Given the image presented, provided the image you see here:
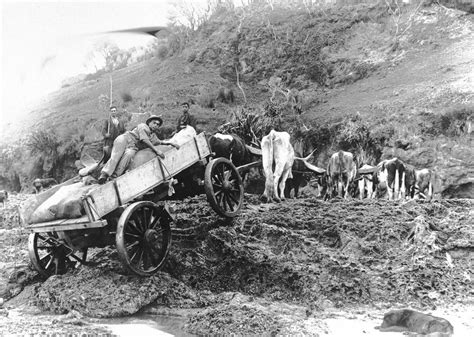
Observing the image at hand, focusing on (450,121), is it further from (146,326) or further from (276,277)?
(146,326)

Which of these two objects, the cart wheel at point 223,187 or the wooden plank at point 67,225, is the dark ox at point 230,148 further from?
the wooden plank at point 67,225

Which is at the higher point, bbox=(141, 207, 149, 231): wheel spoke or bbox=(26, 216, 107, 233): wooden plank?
bbox=(26, 216, 107, 233): wooden plank

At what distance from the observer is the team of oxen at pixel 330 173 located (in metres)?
11.1

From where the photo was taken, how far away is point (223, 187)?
26.9 ft

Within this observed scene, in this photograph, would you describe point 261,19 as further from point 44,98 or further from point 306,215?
point 306,215

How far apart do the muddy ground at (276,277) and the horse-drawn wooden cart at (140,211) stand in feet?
1.23

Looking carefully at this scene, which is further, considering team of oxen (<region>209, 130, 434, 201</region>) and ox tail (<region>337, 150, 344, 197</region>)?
ox tail (<region>337, 150, 344, 197</region>)

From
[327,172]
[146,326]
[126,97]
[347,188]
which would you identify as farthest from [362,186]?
[126,97]

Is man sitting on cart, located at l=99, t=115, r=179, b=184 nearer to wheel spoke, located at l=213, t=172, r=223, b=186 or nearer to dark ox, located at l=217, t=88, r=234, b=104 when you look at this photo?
wheel spoke, located at l=213, t=172, r=223, b=186

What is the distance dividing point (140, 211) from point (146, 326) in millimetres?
1421

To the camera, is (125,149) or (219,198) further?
(219,198)

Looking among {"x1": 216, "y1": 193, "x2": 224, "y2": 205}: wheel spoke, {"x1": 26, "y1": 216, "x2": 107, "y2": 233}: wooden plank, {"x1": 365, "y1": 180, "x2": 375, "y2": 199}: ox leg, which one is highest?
{"x1": 26, "y1": 216, "x2": 107, "y2": 233}: wooden plank

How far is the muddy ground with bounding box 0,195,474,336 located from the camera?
6160mm

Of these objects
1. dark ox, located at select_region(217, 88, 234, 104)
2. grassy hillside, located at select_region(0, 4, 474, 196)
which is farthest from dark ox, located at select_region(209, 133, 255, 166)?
dark ox, located at select_region(217, 88, 234, 104)
